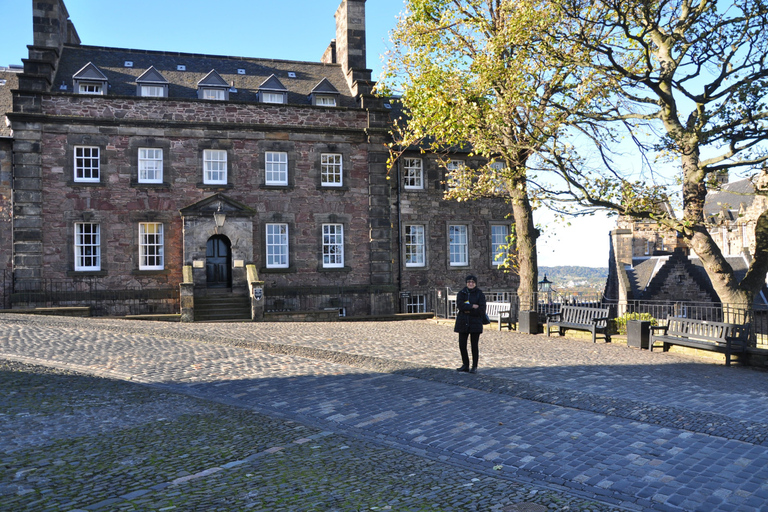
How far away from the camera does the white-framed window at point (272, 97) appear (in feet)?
87.4

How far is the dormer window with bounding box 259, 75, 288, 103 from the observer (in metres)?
26.5

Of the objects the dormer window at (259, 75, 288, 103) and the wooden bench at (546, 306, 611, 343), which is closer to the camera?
the wooden bench at (546, 306, 611, 343)

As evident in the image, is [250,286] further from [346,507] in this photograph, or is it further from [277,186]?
[346,507]

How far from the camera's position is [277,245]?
25.3m

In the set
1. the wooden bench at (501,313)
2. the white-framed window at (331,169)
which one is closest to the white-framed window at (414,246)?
the white-framed window at (331,169)

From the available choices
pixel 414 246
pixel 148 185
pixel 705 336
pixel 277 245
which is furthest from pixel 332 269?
pixel 705 336

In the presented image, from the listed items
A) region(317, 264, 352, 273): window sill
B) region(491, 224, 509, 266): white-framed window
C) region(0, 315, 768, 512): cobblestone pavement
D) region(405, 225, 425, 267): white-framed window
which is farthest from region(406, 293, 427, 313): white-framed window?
region(0, 315, 768, 512): cobblestone pavement

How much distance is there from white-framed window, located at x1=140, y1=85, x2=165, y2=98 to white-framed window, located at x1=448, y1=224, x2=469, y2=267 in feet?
43.9

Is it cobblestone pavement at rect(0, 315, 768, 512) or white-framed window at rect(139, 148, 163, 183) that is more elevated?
white-framed window at rect(139, 148, 163, 183)

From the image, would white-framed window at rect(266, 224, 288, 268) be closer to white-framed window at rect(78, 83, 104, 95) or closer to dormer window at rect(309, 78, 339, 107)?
dormer window at rect(309, 78, 339, 107)

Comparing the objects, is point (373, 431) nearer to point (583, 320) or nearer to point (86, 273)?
point (583, 320)

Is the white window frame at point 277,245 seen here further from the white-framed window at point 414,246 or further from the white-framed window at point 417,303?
the white-framed window at point 417,303

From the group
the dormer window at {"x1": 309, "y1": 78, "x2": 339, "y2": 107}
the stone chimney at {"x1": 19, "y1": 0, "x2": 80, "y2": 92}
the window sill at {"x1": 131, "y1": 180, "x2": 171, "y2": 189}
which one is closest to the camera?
the stone chimney at {"x1": 19, "y1": 0, "x2": 80, "y2": 92}

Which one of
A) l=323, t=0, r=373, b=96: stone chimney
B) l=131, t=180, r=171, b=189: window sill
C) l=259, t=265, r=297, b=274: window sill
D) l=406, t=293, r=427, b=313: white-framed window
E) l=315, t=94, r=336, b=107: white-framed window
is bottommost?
l=406, t=293, r=427, b=313: white-framed window
